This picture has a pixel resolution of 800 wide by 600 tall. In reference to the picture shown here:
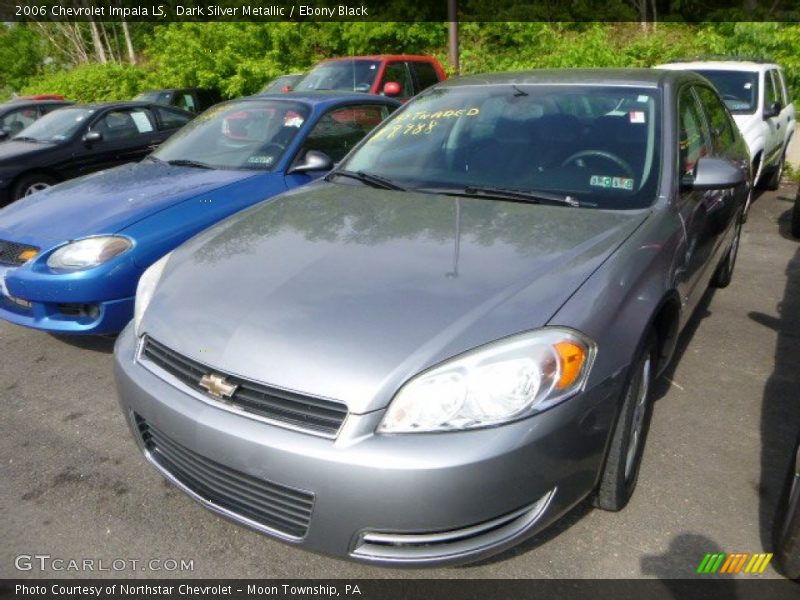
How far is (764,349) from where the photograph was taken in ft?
12.2

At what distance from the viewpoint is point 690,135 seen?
3084 millimetres

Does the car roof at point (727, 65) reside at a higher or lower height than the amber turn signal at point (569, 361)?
lower

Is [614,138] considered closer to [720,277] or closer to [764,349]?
[764,349]

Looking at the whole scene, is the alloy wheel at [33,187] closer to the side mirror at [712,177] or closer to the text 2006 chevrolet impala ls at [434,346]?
the text 2006 chevrolet impala ls at [434,346]

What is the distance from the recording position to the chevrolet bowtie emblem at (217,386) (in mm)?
1880

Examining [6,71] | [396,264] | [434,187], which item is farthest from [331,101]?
[6,71]

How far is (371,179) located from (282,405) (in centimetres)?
159

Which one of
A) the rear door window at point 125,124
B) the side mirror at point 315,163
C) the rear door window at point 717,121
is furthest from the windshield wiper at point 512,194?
the rear door window at point 125,124

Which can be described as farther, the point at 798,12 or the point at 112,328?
the point at 798,12

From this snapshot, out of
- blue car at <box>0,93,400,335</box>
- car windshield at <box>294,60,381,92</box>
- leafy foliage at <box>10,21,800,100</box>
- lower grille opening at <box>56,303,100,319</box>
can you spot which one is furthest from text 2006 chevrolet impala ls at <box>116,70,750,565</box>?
leafy foliage at <box>10,21,800,100</box>

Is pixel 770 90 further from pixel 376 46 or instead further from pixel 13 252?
pixel 376 46

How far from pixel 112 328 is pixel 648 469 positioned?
111 inches

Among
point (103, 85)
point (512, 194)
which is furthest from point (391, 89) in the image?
point (103, 85)

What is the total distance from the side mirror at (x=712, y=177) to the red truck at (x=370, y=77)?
6864 millimetres
